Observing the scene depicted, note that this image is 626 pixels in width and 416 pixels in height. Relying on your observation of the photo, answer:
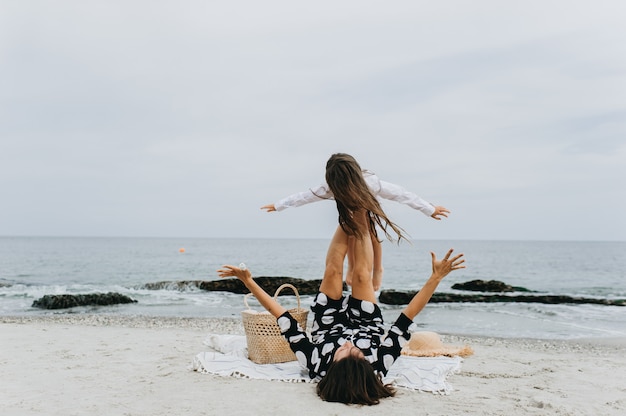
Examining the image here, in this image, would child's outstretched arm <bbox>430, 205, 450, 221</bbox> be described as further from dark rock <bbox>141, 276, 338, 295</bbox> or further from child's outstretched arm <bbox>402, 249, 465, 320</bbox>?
dark rock <bbox>141, 276, 338, 295</bbox>

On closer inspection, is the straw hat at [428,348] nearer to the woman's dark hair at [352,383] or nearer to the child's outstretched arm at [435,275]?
the child's outstretched arm at [435,275]

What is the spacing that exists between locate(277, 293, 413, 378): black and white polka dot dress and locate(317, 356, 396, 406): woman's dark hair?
A: 0.45 meters

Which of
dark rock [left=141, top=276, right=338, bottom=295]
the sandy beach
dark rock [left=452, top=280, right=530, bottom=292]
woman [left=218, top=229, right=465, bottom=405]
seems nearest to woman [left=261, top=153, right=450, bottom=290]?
woman [left=218, top=229, right=465, bottom=405]

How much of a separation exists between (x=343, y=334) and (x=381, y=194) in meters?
1.68

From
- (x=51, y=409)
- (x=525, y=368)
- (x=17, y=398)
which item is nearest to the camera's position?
(x=51, y=409)

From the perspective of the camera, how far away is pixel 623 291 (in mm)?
28188

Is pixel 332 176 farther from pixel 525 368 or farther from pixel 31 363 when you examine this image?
pixel 31 363

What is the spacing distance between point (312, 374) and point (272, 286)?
63.8 feet

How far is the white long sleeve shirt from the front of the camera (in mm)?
5816

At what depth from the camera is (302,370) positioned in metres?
5.72

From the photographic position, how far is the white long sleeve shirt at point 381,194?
582 centimetres

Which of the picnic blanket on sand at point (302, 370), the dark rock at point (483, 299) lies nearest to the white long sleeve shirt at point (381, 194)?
the picnic blanket on sand at point (302, 370)

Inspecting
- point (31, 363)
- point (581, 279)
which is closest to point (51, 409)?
point (31, 363)

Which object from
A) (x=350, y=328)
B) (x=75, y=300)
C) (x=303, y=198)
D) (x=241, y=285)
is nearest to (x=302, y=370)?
(x=350, y=328)
